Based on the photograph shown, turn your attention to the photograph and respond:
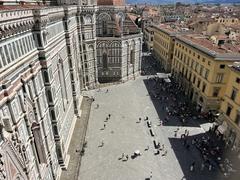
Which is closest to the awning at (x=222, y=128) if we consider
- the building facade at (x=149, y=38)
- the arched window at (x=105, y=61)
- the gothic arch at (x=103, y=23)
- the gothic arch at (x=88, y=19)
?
the arched window at (x=105, y=61)

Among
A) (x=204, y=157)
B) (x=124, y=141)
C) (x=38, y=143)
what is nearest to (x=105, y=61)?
(x=124, y=141)

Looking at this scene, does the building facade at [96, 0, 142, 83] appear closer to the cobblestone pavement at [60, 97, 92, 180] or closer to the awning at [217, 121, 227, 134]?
the cobblestone pavement at [60, 97, 92, 180]

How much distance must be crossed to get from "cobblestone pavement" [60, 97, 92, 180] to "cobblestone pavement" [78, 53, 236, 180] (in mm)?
863

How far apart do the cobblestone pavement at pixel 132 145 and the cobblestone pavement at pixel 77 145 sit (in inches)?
34.0

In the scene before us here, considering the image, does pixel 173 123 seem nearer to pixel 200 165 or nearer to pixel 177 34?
pixel 200 165

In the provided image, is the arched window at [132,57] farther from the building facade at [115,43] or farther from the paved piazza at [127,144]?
the paved piazza at [127,144]

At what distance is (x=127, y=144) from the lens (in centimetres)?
3366

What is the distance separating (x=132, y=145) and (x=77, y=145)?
8481 mm

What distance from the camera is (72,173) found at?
2855cm

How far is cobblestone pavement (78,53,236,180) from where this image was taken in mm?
28297

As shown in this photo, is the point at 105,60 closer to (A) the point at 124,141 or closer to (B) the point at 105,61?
(B) the point at 105,61

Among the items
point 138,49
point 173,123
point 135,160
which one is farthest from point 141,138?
point 138,49

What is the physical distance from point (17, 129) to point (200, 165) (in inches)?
944

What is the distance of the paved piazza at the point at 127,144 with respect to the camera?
28438 millimetres
